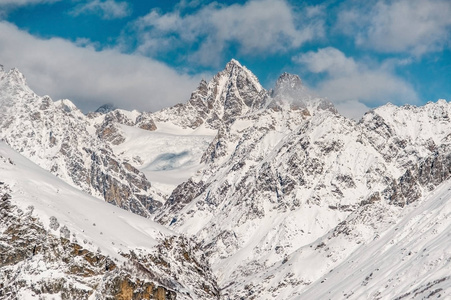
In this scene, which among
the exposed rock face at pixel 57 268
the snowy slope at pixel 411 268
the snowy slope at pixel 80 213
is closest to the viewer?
the exposed rock face at pixel 57 268

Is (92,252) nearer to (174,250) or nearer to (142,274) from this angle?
(142,274)

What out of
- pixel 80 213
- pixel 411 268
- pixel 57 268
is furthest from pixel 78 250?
pixel 411 268

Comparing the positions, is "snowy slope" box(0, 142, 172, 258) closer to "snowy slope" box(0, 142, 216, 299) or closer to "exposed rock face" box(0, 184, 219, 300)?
"snowy slope" box(0, 142, 216, 299)

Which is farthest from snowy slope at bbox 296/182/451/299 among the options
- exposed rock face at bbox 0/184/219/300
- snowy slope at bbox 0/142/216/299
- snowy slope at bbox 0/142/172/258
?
exposed rock face at bbox 0/184/219/300

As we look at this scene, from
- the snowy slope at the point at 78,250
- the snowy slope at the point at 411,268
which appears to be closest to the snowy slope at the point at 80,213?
the snowy slope at the point at 78,250

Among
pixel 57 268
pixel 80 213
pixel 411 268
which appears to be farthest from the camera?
pixel 411 268

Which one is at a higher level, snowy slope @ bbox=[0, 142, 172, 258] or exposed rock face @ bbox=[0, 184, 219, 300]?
snowy slope @ bbox=[0, 142, 172, 258]

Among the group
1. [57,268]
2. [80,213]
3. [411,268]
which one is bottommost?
[411,268]

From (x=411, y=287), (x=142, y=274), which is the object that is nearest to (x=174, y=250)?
(x=142, y=274)

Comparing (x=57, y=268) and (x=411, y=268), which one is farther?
(x=411, y=268)

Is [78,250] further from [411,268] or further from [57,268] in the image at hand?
[411,268]

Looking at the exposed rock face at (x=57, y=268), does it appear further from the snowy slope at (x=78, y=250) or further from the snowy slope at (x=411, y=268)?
the snowy slope at (x=411, y=268)
